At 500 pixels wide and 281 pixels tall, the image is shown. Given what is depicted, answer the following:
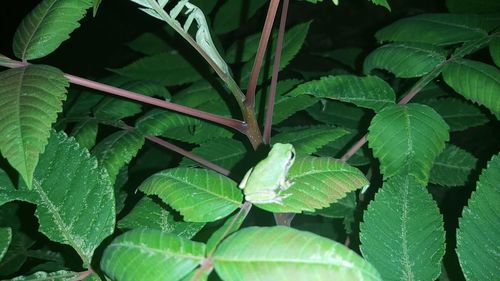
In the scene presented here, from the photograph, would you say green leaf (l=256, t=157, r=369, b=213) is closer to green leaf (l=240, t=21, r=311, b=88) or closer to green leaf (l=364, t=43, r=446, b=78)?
green leaf (l=364, t=43, r=446, b=78)

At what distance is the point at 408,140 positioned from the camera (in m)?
1.06

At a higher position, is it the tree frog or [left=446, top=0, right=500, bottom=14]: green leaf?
[left=446, top=0, right=500, bottom=14]: green leaf

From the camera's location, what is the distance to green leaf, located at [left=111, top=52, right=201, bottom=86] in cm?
171

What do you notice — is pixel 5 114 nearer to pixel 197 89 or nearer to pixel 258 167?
pixel 258 167

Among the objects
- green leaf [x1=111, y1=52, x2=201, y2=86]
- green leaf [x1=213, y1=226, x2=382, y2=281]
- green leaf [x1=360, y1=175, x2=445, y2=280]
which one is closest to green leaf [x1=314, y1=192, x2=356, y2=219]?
green leaf [x1=360, y1=175, x2=445, y2=280]

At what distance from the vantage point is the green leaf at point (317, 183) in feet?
2.68

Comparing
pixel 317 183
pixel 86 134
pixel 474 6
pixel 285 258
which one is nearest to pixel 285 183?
pixel 317 183

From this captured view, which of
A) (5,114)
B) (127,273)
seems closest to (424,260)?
(127,273)

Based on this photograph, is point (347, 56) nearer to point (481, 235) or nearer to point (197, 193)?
point (481, 235)

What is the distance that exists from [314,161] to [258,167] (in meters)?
0.23

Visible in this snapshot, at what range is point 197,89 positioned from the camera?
157 cm

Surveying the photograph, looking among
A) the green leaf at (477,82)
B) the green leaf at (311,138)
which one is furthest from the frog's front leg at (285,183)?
the green leaf at (477,82)

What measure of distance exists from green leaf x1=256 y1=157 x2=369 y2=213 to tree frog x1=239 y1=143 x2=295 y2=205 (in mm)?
16

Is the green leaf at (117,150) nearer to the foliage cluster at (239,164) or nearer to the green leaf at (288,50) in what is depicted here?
the foliage cluster at (239,164)
